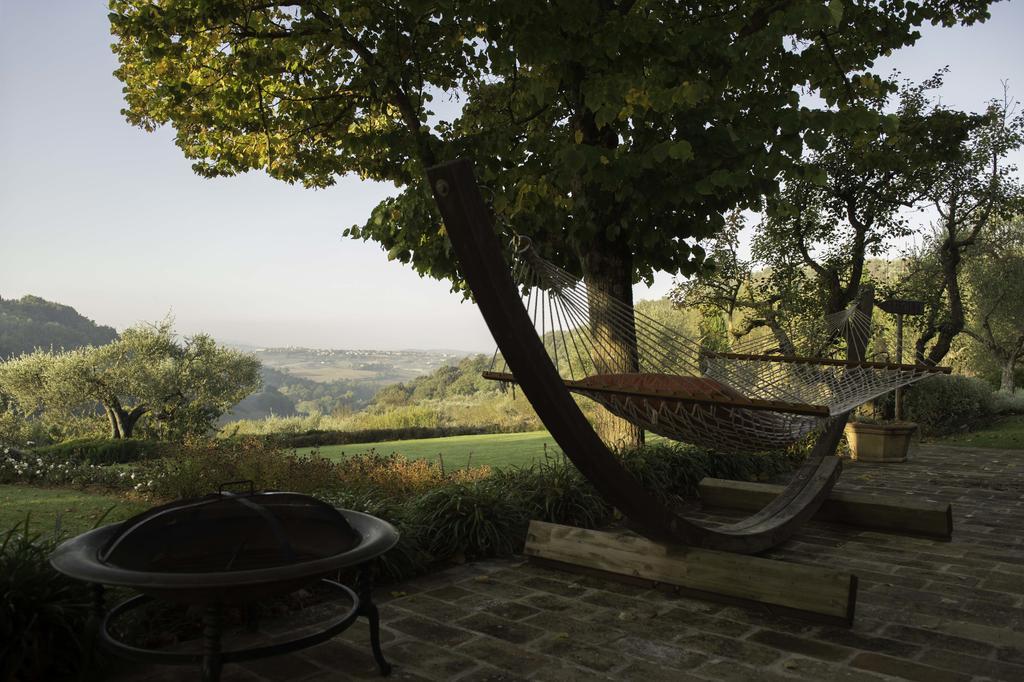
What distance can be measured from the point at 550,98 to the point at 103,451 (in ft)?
23.6

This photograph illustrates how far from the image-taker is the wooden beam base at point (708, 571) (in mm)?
2783

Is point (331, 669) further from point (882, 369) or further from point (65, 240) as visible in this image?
point (65, 240)

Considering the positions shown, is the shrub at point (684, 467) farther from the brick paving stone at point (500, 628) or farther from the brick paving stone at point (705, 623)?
the brick paving stone at point (500, 628)

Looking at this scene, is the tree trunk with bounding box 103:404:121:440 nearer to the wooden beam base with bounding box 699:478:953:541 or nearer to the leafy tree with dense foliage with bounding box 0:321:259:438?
the leafy tree with dense foliage with bounding box 0:321:259:438

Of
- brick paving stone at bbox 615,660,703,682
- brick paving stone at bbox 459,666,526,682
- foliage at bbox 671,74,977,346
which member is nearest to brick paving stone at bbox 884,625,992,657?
brick paving stone at bbox 615,660,703,682

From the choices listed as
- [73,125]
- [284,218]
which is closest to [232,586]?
[284,218]

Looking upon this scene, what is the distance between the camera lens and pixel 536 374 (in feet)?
7.63

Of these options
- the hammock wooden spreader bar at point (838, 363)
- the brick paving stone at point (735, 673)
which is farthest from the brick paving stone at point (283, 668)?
the hammock wooden spreader bar at point (838, 363)

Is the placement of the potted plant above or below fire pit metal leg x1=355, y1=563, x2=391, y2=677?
above

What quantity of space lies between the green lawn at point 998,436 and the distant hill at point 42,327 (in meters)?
23.1

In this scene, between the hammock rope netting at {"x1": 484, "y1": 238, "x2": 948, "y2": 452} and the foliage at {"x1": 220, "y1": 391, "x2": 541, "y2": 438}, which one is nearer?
the hammock rope netting at {"x1": 484, "y1": 238, "x2": 948, "y2": 452}

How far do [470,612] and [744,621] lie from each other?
118 cm

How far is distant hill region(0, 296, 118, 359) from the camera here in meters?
21.5

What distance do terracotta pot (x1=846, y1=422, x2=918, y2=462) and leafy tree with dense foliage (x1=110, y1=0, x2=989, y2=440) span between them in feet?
11.7
